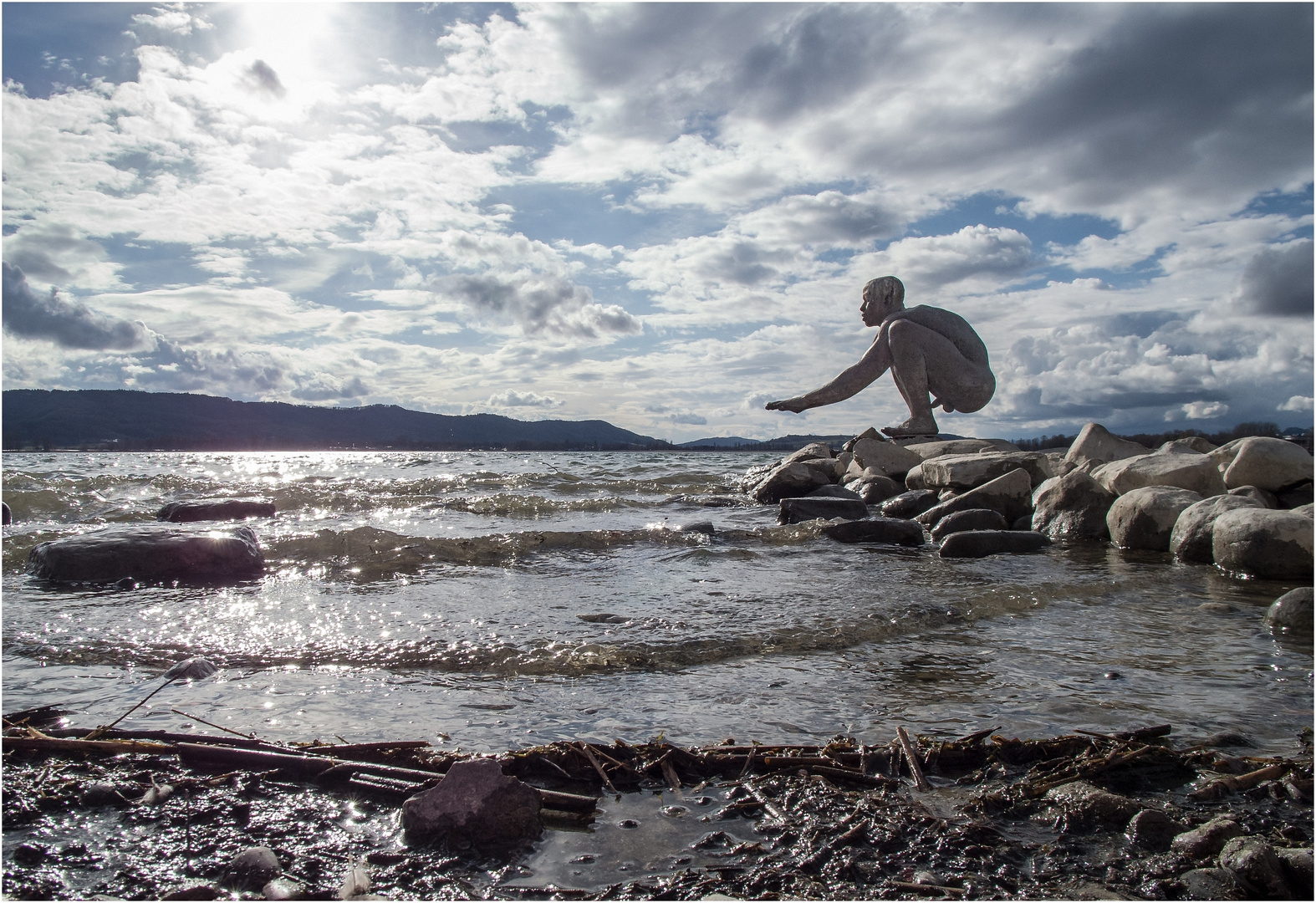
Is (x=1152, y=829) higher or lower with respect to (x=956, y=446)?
lower

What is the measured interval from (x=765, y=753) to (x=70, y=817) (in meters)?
1.89

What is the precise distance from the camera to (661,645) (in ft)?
11.9

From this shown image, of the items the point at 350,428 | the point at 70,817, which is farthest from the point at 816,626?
the point at 350,428

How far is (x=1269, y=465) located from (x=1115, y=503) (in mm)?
1620

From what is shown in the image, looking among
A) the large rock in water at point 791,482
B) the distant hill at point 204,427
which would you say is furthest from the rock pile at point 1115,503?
the distant hill at point 204,427

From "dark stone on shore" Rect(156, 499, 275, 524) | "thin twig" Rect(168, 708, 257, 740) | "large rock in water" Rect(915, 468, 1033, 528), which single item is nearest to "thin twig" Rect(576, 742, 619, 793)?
"thin twig" Rect(168, 708, 257, 740)

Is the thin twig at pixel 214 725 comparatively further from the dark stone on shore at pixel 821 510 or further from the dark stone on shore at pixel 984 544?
the dark stone on shore at pixel 821 510

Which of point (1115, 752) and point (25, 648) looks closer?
point (1115, 752)

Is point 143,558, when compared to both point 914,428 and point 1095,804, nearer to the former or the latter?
point 1095,804

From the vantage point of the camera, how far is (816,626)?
4.04m

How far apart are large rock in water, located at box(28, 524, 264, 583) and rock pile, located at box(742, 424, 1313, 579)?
6052mm

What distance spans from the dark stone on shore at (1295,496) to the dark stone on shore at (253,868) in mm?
9385

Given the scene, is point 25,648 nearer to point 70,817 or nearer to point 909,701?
point 70,817

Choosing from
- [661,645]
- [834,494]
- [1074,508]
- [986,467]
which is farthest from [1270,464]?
[661,645]
